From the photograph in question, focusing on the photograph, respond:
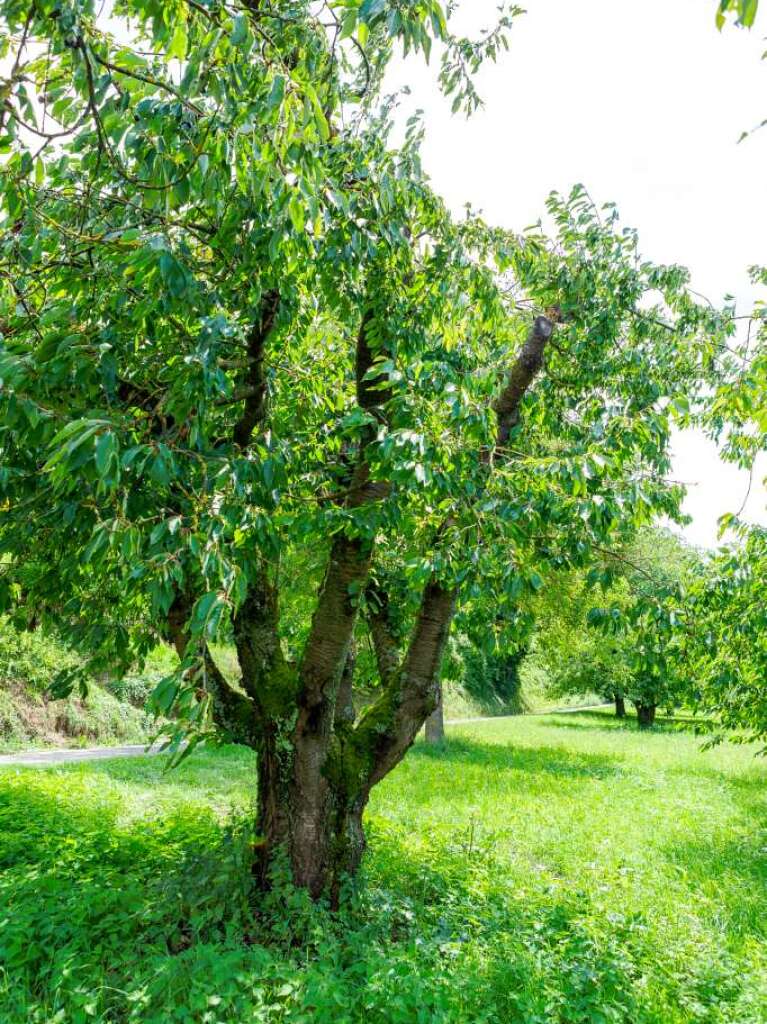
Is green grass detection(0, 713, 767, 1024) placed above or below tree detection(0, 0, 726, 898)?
below

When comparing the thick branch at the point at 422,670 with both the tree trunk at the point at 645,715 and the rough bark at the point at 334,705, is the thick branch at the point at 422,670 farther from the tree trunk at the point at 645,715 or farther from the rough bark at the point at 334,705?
the tree trunk at the point at 645,715

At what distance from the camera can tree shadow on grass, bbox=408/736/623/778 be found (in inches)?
588

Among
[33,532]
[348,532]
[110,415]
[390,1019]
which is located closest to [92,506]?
[110,415]

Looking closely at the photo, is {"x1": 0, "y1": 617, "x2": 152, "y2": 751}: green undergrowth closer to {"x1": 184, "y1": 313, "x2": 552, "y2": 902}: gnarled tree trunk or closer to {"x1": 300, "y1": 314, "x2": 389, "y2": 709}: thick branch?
{"x1": 184, "y1": 313, "x2": 552, "y2": 902}: gnarled tree trunk

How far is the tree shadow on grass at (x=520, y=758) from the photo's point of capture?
14.9 metres

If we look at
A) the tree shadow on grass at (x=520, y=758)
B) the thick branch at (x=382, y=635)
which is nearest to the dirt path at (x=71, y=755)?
the tree shadow on grass at (x=520, y=758)

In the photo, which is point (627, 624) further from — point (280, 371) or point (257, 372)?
point (280, 371)

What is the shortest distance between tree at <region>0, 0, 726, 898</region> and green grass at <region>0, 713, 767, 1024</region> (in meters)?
0.67

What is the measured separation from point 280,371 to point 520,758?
13652 mm

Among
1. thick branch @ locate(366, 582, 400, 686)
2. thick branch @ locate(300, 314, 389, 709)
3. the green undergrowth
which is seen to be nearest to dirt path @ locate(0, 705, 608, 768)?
the green undergrowth

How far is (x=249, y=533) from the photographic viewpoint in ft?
11.6

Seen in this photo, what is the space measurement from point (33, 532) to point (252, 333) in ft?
5.71

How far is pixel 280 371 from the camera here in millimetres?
5664

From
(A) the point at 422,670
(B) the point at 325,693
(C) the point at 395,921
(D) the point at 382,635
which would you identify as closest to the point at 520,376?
(A) the point at 422,670
